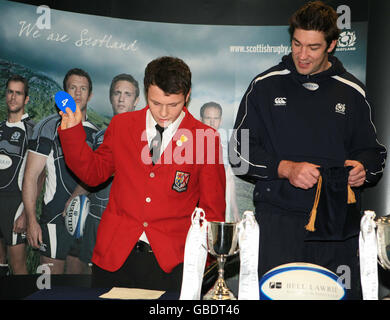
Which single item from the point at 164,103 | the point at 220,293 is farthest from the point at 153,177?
the point at 220,293

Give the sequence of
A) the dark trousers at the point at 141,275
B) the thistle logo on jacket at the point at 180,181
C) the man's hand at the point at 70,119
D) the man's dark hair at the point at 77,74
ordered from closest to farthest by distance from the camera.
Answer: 1. the man's hand at the point at 70,119
2. the dark trousers at the point at 141,275
3. the thistle logo on jacket at the point at 180,181
4. the man's dark hair at the point at 77,74

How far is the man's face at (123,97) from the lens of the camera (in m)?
3.37

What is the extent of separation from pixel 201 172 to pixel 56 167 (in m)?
1.35

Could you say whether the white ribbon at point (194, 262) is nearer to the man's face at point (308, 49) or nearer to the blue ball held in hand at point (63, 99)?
the blue ball held in hand at point (63, 99)

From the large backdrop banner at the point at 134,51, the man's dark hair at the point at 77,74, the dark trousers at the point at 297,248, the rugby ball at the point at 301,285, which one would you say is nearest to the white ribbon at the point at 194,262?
the rugby ball at the point at 301,285

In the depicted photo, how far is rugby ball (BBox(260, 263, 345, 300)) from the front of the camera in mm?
1327

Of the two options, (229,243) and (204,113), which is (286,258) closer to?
(229,243)

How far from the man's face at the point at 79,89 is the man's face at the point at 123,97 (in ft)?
0.60

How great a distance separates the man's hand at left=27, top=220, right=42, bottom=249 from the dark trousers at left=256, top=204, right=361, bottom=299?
5.40 feet

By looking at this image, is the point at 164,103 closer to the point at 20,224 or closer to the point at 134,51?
the point at 134,51

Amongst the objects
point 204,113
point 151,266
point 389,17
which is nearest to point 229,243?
point 151,266

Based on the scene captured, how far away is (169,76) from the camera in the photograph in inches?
85.0

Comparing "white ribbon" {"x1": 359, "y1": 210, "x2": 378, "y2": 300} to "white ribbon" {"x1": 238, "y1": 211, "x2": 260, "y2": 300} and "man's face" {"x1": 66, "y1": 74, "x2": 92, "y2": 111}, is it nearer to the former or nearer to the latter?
"white ribbon" {"x1": 238, "y1": 211, "x2": 260, "y2": 300}

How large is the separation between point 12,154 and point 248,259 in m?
2.28
